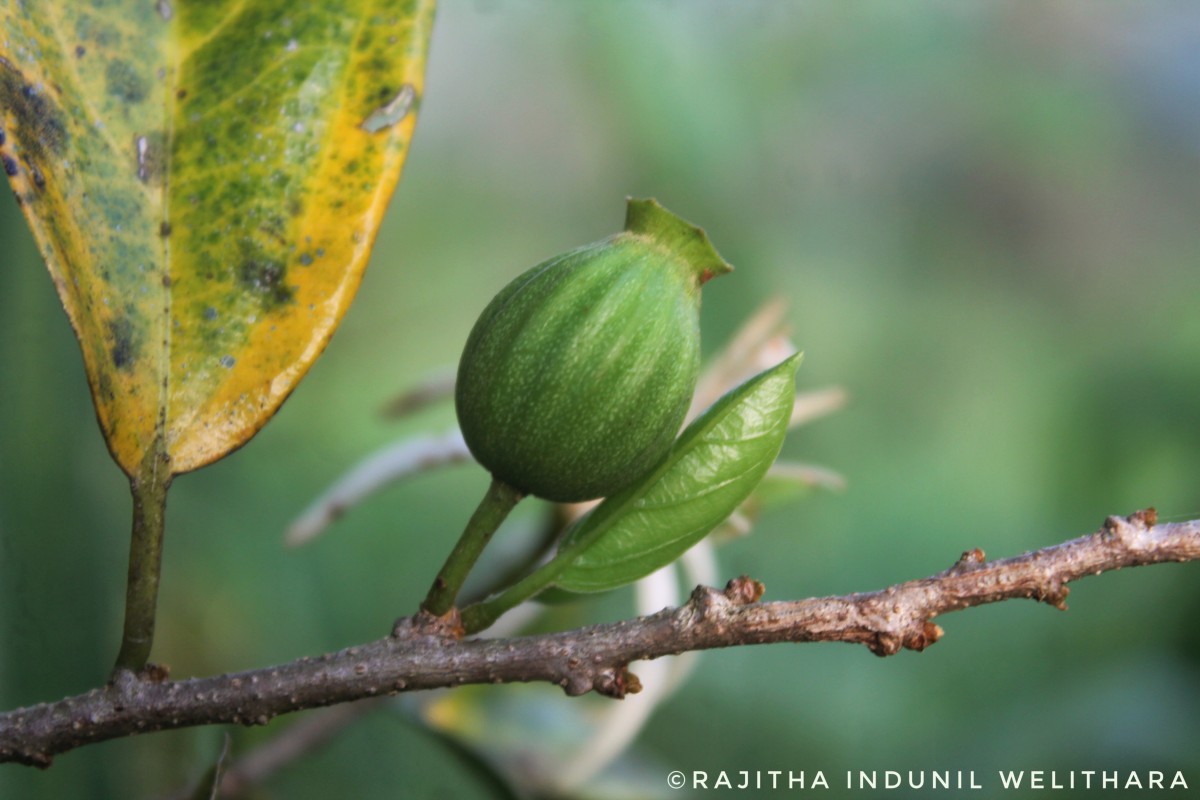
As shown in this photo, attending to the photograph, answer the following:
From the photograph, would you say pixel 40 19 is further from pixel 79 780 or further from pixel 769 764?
pixel 769 764

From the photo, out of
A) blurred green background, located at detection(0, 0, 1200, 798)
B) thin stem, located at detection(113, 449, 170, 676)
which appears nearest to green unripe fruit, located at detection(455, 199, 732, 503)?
thin stem, located at detection(113, 449, 170, 676)

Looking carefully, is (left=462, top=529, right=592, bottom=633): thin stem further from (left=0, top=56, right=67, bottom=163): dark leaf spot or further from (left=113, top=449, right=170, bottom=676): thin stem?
(left=0, top=56, right=67, bottom=163): dark leaf spot

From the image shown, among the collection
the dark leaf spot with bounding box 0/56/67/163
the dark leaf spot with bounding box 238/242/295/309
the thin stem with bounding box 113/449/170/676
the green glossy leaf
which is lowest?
the thin stem with bounding box 113/449/170/676

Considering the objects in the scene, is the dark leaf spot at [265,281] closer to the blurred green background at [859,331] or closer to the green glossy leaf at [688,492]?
the green glossy leaf at [688,492]

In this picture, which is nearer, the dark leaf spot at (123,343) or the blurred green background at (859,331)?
the dark leaf spot at (123,343)

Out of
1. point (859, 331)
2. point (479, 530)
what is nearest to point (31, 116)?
point (479, 530)

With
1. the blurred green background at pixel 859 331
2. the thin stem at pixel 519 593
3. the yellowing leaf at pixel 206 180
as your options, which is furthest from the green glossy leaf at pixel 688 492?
the blurred green background at pixel 859 331

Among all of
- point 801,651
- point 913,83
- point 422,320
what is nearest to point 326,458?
point 422,320
